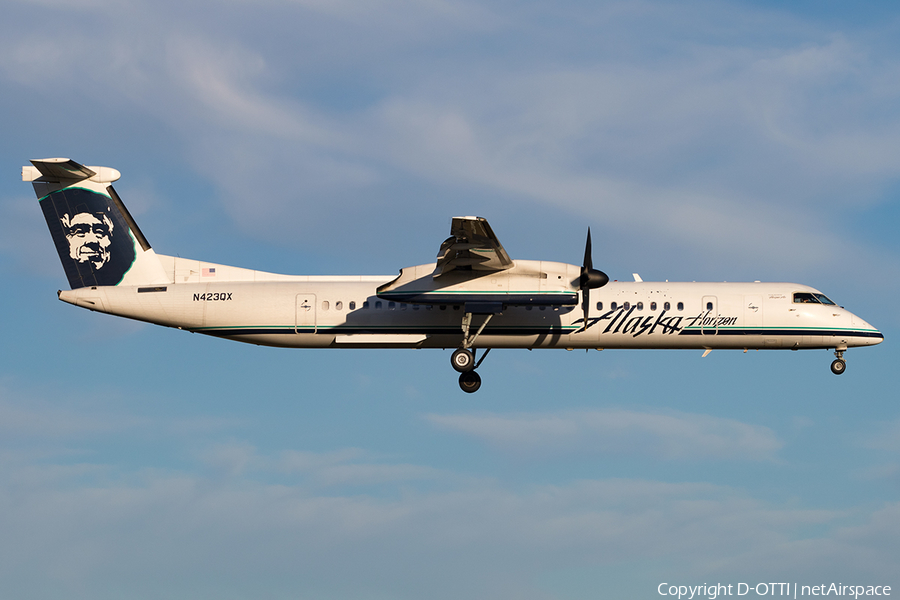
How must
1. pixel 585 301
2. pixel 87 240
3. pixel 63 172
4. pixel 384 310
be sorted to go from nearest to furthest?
pixel 585 301, pixel 384 310, pixel 63 172, pixel 87 240

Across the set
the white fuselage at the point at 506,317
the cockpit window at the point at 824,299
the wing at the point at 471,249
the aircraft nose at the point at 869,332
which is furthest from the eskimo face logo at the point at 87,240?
the aircraft nose at the point at 869,332

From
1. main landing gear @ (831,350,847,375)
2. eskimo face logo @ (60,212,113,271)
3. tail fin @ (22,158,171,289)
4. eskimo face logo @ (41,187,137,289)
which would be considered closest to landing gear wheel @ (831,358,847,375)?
main landing gear @ (831,350,847,375)

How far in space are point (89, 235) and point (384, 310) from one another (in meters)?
8.39

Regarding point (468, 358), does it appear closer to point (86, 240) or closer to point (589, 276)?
point (589, 276)

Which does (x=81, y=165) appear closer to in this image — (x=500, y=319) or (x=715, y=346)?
(x=500, y=319)

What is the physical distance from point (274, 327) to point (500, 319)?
19.8ft

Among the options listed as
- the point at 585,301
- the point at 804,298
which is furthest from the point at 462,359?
the point at 804,298

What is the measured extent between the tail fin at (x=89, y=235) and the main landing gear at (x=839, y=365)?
18170 mm

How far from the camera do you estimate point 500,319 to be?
966 inches

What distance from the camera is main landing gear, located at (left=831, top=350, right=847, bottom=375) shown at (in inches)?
984

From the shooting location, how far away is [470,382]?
2542 cm

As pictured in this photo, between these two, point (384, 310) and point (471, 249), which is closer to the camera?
point (471, 249)

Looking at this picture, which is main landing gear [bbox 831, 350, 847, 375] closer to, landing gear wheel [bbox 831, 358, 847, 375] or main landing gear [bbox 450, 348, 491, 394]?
landing gear wheel [bbox 831, 358, 847, 375]

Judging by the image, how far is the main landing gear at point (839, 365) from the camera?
984 inches
